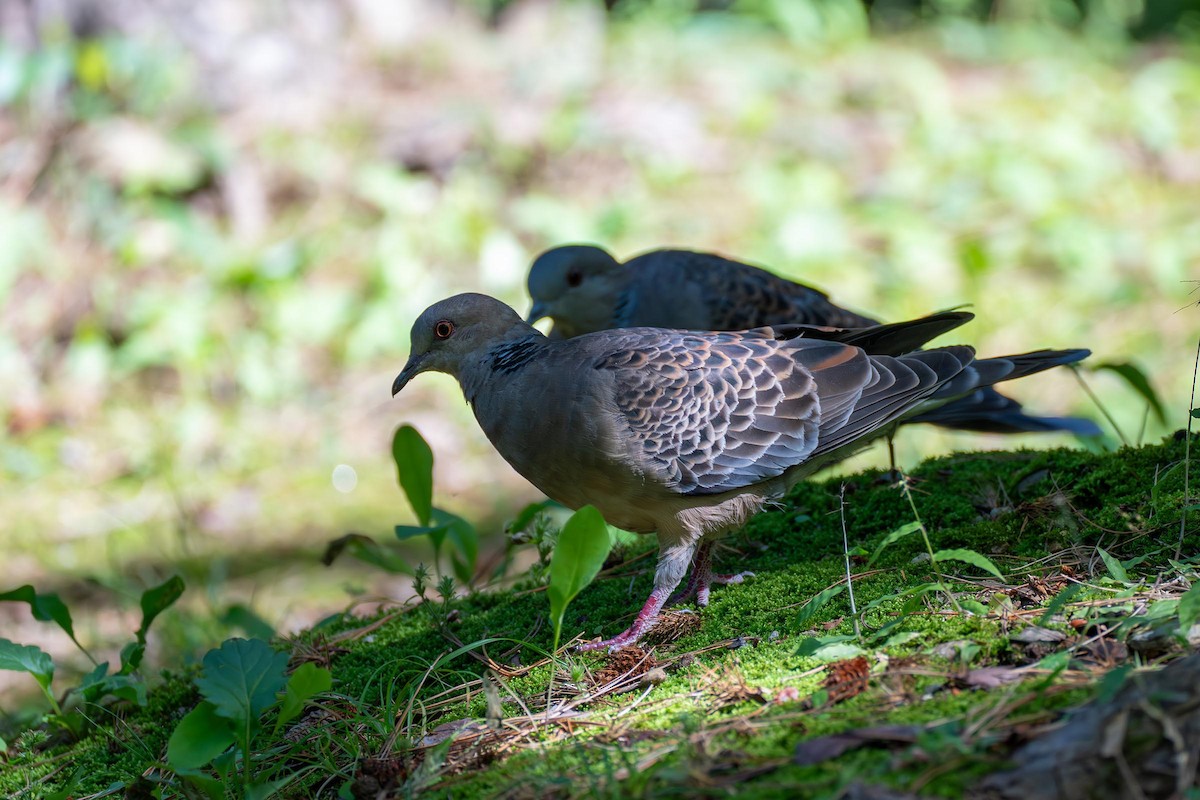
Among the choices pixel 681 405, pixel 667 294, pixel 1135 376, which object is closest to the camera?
pixel 681 405

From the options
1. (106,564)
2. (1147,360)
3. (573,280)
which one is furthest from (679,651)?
(1147,360)

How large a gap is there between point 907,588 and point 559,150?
21.6 ft

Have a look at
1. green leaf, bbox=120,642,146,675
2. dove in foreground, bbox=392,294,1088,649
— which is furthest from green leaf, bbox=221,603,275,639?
dove in foreground, bbox=392,294,1088,649

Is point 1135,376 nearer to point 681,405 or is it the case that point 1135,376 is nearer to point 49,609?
point 681,405

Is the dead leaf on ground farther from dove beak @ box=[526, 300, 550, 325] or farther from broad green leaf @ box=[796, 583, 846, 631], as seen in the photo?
dove beak @ box=[526, 300, 550, 325]

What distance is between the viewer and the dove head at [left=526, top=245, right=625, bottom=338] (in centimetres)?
534

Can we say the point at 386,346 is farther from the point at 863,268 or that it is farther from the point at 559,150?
the point at 863,268

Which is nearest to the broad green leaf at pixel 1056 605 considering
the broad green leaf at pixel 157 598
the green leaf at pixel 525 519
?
the green leaf at pixel 525 519

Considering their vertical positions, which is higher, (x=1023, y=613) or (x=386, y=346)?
(x=386, y=346)

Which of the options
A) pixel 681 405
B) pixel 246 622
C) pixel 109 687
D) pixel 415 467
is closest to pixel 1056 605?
pixel 681 405

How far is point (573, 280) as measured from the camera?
212 inches

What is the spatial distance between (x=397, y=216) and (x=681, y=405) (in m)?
5.12

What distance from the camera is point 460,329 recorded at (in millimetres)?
4008

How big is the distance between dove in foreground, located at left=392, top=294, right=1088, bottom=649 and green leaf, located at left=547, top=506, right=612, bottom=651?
0.42 m
